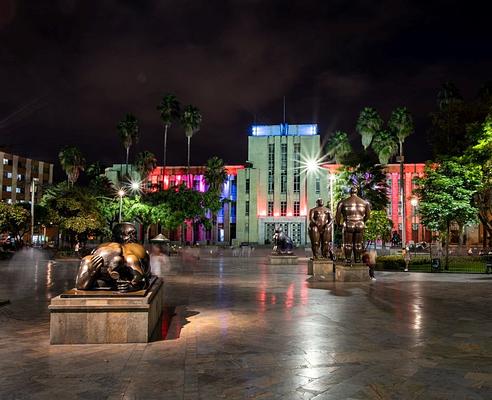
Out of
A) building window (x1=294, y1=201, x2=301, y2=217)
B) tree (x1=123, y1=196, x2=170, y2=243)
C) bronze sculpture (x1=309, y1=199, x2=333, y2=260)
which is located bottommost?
bronze sculpture (x1=309, y1=199, x2=333, y2=260)

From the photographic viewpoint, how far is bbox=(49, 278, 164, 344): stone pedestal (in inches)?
261

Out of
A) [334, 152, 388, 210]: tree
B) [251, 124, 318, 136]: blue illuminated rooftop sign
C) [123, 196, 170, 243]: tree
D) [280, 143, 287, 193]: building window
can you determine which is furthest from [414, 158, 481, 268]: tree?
[251, 124, 318, 136]: blue illuminated rooftop sign

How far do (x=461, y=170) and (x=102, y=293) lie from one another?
1051 inches

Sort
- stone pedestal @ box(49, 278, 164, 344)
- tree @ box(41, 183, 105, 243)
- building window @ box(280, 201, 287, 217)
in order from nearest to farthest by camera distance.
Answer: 1. stone pedestal @ box(49, 278, 164, 344)
2. tree @ box(41, 183, 105, 243)
3. building window @ box(280, 201, 287, 217)

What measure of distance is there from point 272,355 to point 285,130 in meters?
71.5

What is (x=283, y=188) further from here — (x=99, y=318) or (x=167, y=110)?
(x=99, y=318)

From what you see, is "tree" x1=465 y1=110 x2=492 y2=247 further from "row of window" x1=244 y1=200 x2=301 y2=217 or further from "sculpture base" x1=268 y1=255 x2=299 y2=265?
"row of window" x1=244 y1=200 x2=301 y2=217

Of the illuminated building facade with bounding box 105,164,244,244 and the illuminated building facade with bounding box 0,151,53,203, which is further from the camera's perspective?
the illuminated building facade with bounding box 0,151,53,203

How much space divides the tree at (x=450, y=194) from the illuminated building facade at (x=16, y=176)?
84041mm

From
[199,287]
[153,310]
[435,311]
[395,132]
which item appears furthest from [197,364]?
[395,132]

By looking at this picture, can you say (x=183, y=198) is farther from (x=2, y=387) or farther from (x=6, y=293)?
(x=2, y=387)

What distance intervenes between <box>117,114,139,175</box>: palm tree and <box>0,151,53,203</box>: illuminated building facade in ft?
116

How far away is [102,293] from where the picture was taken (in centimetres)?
683

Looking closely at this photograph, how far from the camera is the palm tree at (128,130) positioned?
222 feet
